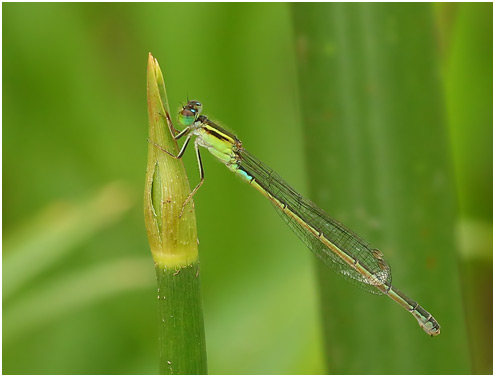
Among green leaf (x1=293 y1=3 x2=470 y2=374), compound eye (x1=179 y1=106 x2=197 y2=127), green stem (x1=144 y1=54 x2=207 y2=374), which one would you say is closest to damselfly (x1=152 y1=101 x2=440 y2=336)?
compound eye (x1=179 y1=106 x2=197 y2=127)

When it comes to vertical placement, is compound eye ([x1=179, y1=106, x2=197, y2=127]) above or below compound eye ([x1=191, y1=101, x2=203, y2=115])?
below

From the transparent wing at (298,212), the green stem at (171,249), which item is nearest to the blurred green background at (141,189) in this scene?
the transparent wing at (298,212)

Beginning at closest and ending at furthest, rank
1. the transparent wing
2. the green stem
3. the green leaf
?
the green stem, the green leaf, the transparent wing

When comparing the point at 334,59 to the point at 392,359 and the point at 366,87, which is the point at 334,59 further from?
the point at 392,359

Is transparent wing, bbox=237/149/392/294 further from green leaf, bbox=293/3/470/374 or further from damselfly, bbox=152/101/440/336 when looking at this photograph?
green leaf, bbox=293/3/470/374

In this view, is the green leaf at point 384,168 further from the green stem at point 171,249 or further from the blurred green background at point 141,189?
the green stem at point 171,249

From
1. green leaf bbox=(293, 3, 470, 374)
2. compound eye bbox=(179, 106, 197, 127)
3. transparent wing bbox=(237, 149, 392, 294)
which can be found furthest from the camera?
transparent wing bbox=(237, 149, 392, 294)

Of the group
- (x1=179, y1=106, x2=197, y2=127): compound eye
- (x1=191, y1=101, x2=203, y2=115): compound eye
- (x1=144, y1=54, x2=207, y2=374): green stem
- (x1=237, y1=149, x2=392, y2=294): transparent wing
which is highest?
(x1=191, y1=101, x2=203, y2=115): compound eye

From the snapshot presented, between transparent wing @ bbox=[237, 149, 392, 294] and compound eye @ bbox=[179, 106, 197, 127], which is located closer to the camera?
compound eye @ bbox=[179, 106, 197, 127]
